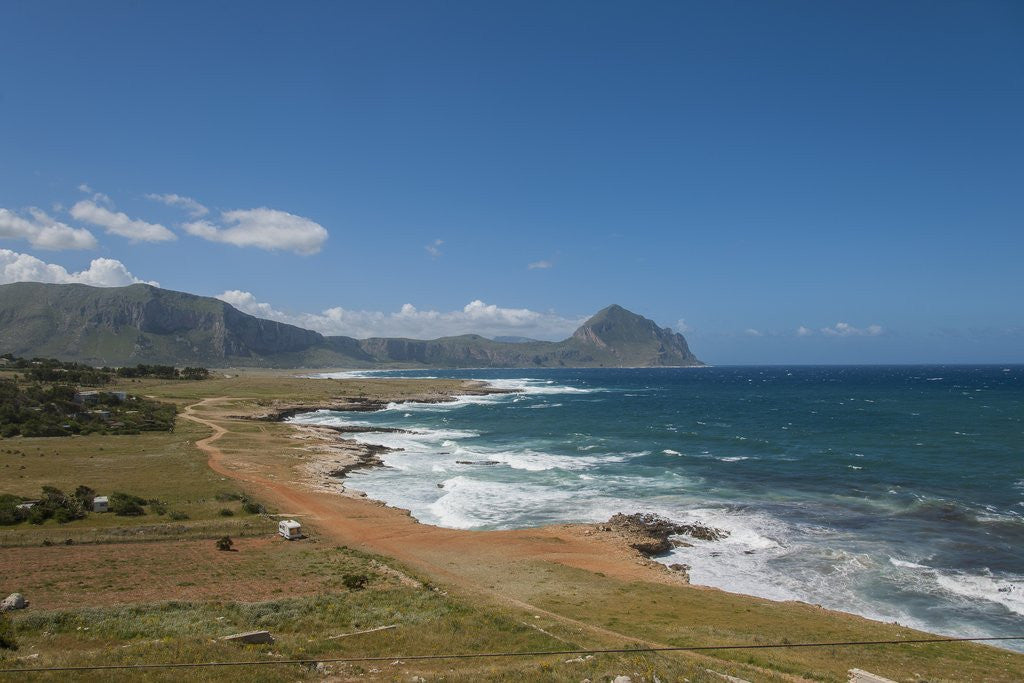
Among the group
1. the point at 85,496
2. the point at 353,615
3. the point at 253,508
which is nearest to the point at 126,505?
the point at 85,496

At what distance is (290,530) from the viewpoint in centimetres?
3183

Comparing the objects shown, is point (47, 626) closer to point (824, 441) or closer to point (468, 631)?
point (468, 631)

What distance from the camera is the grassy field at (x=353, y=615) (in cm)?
1449

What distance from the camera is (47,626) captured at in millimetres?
16938

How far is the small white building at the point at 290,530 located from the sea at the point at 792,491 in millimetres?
9097

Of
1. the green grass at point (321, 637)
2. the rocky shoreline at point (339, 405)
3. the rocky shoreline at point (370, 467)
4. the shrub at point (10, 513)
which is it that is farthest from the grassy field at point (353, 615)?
the rocky shoreline at point (339, 405)

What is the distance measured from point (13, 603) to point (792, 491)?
46.3 meters

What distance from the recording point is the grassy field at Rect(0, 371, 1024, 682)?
14492 millimetres

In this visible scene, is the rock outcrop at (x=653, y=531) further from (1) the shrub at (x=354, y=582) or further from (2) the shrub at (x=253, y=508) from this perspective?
(2) the shrub at (x=253, y=508)

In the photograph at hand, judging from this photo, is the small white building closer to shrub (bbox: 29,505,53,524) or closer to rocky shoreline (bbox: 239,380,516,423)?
shrub (bbox: 29,505,53,524)

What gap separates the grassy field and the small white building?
68cm

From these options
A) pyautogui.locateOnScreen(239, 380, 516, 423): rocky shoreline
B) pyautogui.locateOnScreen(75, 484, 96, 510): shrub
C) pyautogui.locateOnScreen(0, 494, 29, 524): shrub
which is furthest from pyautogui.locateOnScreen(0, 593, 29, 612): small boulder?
pyautogui.locateOnScreen(239, 380, 516, 423): rocky shoreline

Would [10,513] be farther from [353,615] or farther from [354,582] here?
[353,615]

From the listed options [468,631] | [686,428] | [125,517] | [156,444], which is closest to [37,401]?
[156,444]
